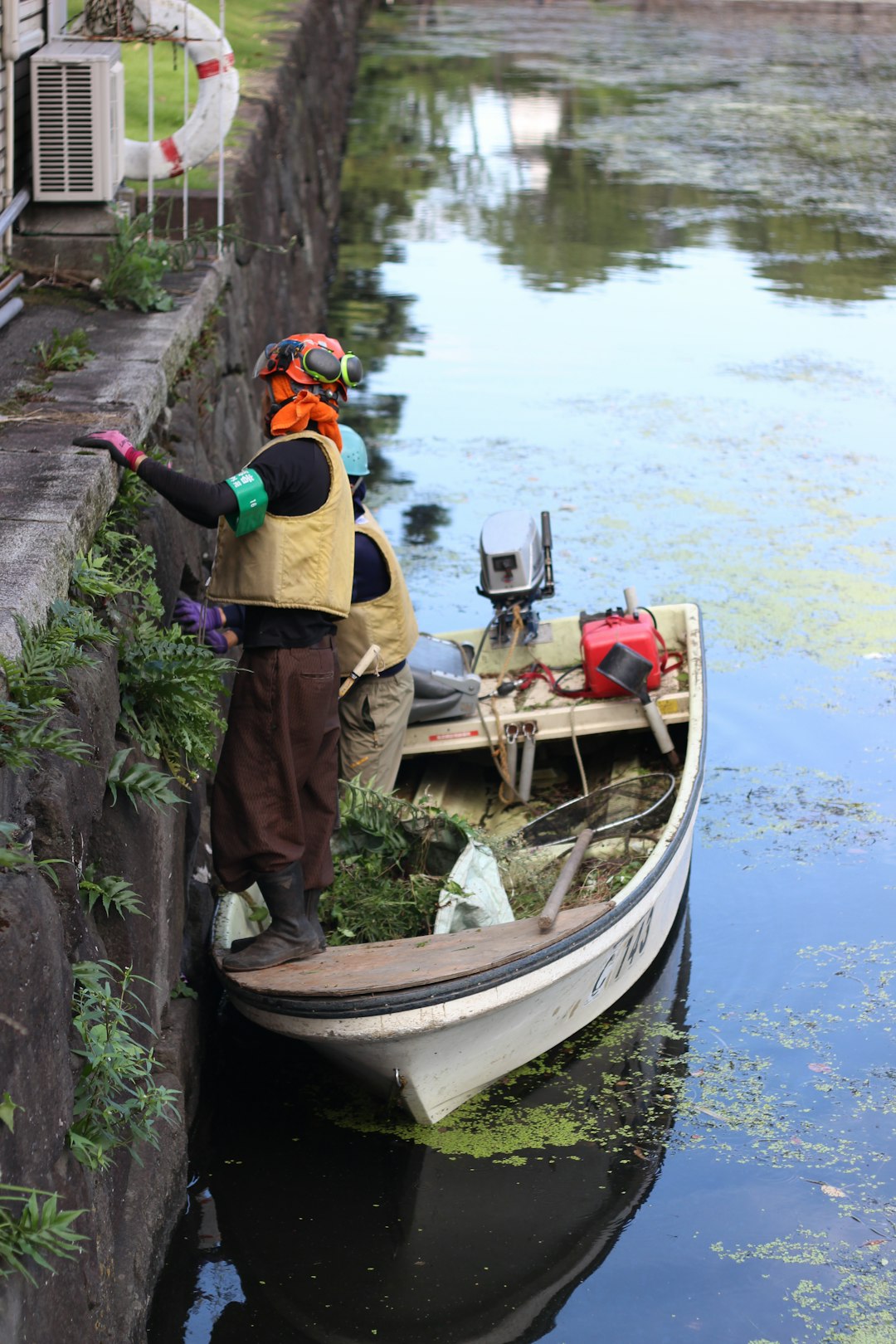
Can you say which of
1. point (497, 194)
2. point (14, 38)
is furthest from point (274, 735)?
point (497, 194)

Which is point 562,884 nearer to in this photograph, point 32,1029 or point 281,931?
point 281,931

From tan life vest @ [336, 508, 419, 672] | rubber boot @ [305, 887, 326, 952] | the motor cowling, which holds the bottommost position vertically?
rubber boot @ [305, 887, 326, 952]

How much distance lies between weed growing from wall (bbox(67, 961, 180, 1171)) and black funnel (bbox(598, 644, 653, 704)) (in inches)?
126

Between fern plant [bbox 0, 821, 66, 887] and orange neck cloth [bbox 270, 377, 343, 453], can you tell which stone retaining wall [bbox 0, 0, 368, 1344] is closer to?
fern plant [bbox 0, 821, 66, 887]

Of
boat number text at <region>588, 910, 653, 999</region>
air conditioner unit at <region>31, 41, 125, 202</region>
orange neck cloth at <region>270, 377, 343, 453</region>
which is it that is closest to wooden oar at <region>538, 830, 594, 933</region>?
boat number text at <region>588, 910, 653, 999</region>

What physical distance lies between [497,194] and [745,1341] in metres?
19.9

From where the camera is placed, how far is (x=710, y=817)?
8203mm

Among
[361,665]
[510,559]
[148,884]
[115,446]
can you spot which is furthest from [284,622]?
[510,559]

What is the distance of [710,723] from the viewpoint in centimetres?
915

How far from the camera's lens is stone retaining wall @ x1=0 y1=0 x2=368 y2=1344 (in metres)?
3.50

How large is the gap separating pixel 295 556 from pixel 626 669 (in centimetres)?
240

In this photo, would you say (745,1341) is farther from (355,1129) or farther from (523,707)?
(523,707)

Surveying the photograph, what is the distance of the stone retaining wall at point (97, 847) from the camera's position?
3498mm

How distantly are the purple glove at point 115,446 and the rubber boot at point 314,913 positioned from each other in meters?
1.55
